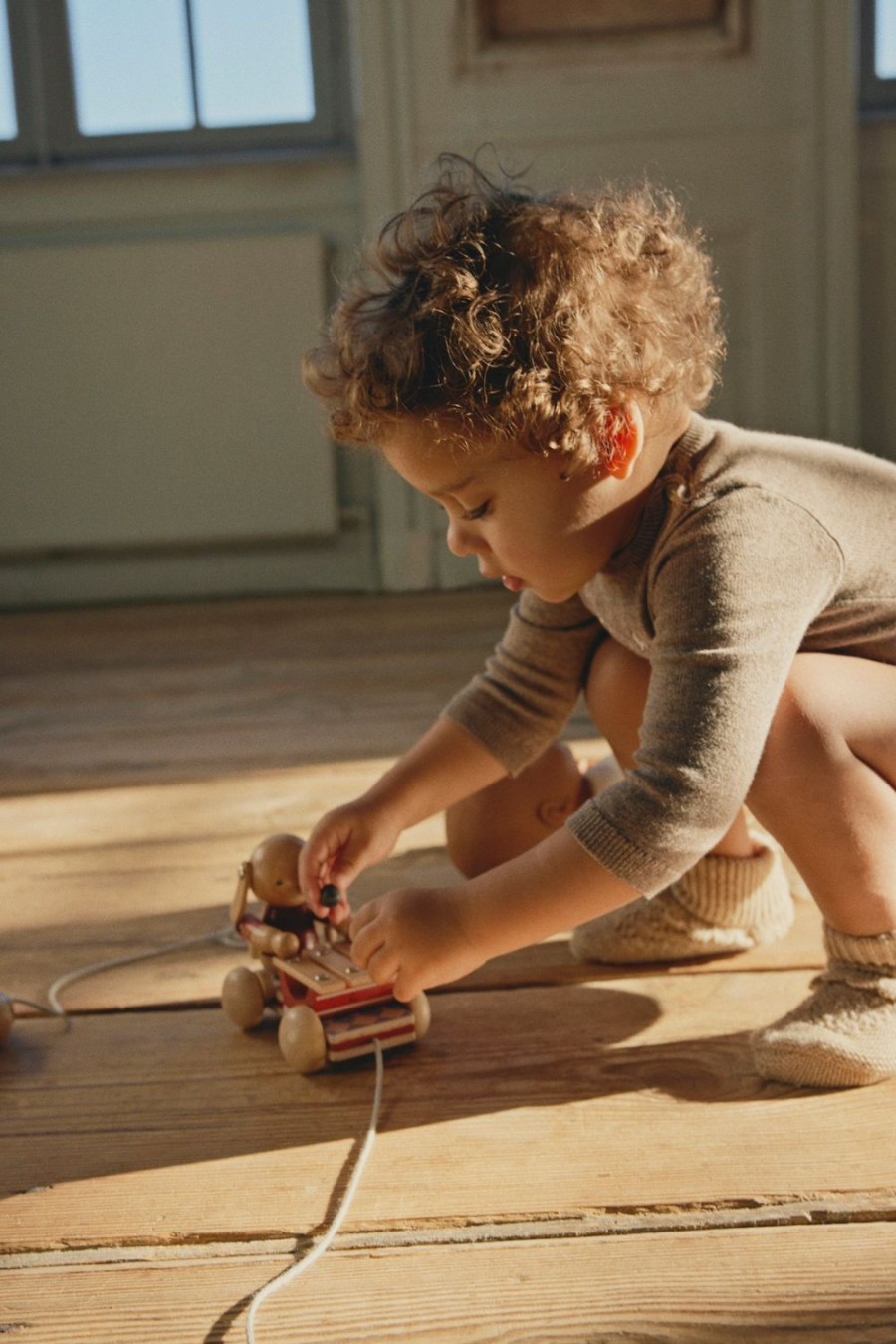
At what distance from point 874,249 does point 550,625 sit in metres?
2.05

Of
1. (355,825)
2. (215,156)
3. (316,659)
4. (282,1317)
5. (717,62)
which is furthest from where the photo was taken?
(215,156)

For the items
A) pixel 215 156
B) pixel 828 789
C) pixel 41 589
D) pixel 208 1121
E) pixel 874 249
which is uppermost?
pixel 215 156

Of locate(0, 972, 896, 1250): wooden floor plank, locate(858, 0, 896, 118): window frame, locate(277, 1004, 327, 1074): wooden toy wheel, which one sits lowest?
locate(0, 972, 896, 1250): wooden floor plank

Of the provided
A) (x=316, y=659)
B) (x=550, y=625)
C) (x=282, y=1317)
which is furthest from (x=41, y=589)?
(x=282, y=1317)

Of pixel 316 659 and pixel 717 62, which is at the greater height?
pixel 717 62

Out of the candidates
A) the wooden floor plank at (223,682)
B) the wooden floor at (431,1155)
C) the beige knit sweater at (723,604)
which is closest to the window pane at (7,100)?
the wooden floor plank at (223,682)

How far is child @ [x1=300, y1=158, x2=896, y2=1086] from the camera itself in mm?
798

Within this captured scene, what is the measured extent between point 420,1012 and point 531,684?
278 millimetres

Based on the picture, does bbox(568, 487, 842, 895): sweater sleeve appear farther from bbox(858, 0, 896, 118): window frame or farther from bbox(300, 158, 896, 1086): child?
bbox(858, 0, 896, 118): window frame

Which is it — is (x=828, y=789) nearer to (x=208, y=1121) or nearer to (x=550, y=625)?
(x=550, y=625)

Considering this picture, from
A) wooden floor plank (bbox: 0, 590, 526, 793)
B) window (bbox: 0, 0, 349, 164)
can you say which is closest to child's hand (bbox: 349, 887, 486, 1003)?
wooden floor plank (bbox: 0, 590, 526, 793)

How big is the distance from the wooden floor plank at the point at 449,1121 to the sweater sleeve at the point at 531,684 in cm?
19

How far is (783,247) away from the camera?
2734 millimetres

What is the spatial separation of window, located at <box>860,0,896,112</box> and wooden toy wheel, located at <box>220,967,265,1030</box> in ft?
8.17
